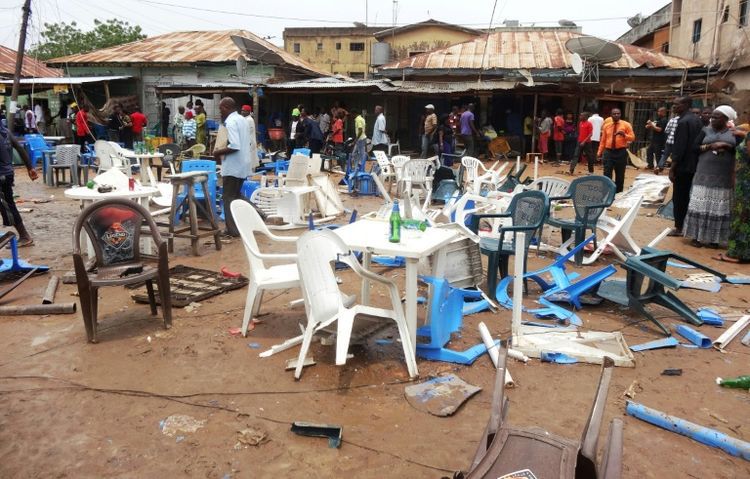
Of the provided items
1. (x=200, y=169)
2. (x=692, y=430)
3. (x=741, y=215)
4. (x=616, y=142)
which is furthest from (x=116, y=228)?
(x=616, y=142)

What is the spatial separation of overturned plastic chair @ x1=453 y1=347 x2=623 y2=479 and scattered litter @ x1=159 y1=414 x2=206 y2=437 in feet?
5.61

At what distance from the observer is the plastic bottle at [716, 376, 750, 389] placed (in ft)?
12.4

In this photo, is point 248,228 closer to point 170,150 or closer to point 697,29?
point 170,150

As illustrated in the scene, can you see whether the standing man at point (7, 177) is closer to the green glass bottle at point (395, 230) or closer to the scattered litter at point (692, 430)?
the green glass bottle at point (395, 230)

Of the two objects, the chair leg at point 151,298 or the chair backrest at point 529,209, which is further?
the chair backrest at point 529,209

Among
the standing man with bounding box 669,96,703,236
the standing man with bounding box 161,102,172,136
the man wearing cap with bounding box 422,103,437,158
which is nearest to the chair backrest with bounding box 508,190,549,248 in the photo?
the standing man with bounding box 669,96,703,236

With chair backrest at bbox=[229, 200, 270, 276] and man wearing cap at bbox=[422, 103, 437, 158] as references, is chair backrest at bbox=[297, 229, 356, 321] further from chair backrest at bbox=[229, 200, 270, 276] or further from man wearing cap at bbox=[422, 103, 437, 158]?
man wearing cap at bbox=[422, 103, 437, 158]

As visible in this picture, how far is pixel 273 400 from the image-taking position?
3611 millimetres

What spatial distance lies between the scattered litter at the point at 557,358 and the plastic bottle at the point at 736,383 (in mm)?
910

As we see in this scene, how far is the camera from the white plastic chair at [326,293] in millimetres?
3793

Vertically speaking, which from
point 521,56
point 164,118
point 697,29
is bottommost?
point 164,118

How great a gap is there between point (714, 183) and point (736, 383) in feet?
13.7

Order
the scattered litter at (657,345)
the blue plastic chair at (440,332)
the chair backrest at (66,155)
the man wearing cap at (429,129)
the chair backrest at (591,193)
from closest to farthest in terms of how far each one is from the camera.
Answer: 1. the blue plastic chair at (440,332)
2. the scattered litter at (657,345)
3. the chair backrest at (591,193)
4. the chair backrest at (66,155)
5. the man wearing cap at (429,129)

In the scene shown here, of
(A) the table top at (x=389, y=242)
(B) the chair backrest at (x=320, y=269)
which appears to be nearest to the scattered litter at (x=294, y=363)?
(B) the chair backrest at (x=320, y=269)
